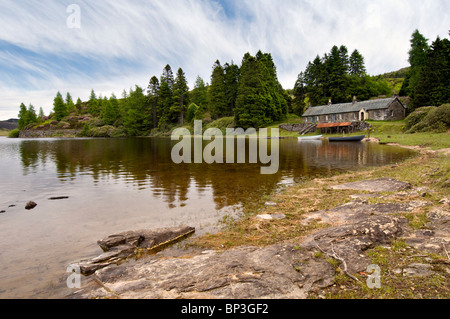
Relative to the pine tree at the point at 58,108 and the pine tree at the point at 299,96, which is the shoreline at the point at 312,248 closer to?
the pine tree at the point at 299,96

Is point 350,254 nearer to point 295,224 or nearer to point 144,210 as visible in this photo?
point 295,224

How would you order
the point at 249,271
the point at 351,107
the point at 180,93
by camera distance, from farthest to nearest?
the point at 180,93 < the point at 351,107 < the point at 249,271

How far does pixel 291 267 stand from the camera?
5.57 meters

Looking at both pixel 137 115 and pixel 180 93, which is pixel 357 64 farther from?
pixel 137 115

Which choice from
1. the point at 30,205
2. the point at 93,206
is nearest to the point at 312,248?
the point at 93,206

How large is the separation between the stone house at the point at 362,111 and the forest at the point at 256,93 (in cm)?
379

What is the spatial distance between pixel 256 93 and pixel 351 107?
1178 inches

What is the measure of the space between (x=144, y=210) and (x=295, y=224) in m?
7.09

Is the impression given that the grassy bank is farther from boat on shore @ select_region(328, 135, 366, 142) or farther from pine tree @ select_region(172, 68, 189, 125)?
pine tree @ select_region(172, 68, 189, 125)

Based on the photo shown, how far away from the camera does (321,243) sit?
6.68 m

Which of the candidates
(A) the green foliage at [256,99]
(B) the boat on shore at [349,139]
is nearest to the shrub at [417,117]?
(B) the boat on shore at [349,139]

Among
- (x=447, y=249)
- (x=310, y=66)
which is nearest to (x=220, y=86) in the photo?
(x=310, y=66)

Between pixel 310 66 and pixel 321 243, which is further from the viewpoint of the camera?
pixel 310 66

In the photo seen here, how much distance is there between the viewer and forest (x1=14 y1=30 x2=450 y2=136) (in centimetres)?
6506
